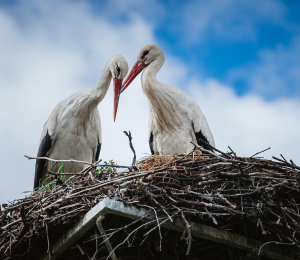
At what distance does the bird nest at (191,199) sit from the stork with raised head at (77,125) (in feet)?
5.28

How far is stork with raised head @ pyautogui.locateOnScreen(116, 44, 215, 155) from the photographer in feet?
14.9

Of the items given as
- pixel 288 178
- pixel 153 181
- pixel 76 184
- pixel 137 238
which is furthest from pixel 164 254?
pixel 288 178

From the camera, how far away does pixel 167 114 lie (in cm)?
457

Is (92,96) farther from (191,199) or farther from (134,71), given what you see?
(191,199)

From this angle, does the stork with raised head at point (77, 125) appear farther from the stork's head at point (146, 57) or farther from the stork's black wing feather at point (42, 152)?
the stork's head at point (146, 57)

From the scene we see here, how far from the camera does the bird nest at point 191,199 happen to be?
8.78 ft

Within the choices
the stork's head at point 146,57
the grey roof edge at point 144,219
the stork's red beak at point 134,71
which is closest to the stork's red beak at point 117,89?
the stork's red beak at point 134,71

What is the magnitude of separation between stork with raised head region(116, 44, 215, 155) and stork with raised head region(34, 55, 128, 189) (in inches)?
8.0

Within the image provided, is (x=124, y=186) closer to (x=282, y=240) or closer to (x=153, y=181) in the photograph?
(x=153, y=181)

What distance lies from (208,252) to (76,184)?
0.94m

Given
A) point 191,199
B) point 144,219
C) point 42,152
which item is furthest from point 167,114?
point 144,219

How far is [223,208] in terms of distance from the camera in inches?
102

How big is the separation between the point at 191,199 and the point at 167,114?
1911mm

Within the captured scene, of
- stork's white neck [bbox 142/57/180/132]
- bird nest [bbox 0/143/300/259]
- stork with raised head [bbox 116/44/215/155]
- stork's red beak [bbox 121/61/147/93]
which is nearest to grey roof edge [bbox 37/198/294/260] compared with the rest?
bird nest [bbox 0/143/300/259]
